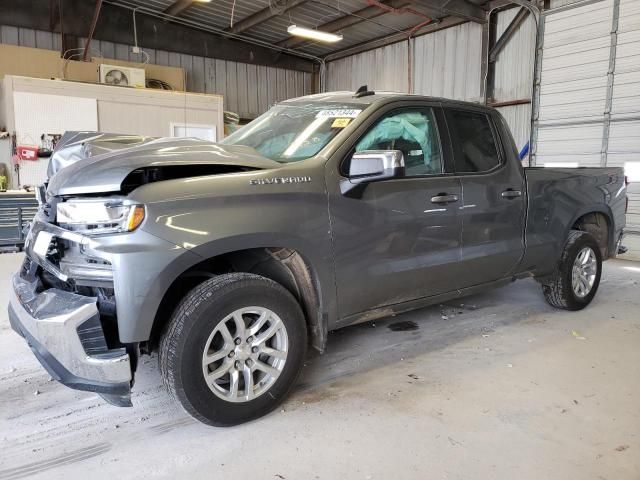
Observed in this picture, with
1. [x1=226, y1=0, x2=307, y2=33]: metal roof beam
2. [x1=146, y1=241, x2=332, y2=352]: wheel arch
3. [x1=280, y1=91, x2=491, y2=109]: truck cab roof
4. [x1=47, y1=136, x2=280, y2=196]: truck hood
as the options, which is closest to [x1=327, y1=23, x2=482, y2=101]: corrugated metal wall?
[x1=226, y1=0, x2=307, y2=33]: metal roof beam

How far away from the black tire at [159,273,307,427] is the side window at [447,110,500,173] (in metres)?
1.66

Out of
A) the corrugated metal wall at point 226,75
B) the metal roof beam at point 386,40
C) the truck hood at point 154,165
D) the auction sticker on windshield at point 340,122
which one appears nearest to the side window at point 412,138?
the auction sticker on windshield at point 340,122

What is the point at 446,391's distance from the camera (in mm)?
2869

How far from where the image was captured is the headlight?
6.82 feet

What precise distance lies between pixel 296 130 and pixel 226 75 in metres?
12.0

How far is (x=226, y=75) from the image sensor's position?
14141mm

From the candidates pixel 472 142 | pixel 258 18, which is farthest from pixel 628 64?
pixel 258 18

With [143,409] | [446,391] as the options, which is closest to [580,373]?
[446,391]

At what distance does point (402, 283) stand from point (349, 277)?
17.5 inches

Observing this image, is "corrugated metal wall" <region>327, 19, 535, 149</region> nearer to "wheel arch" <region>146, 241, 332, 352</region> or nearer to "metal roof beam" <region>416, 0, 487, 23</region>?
"metal roof beam" <region>416, 0, 487, 23</region>

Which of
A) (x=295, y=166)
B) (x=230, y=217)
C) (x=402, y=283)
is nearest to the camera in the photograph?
(x=230, y=217)

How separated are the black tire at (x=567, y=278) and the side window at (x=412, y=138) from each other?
179 centimetres

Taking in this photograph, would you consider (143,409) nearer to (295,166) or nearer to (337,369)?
(337,369)

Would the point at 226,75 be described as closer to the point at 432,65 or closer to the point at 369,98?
the point at 432,65
